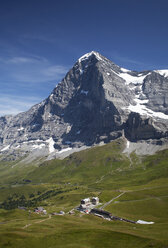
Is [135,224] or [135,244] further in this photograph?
[135,224]

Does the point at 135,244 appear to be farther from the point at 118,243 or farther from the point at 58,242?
the point at 58,242

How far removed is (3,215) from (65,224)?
233ft

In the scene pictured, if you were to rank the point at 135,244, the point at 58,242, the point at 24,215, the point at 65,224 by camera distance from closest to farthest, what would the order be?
the point at 135,244 → the point at 58,242 → the point at 65,224 → the point at 24,215

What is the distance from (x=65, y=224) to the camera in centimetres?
12388

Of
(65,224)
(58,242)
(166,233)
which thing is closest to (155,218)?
(166,233)

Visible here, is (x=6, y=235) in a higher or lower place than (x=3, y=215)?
higher

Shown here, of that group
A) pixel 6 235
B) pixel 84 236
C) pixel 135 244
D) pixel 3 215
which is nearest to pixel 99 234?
pixel 84 236

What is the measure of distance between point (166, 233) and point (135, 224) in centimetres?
3446

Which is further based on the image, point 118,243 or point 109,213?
point 109,213

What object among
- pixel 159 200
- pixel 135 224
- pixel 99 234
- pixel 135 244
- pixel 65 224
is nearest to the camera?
pixel 135 244

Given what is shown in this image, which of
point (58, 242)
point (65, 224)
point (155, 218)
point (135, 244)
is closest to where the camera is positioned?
point (135, 244)

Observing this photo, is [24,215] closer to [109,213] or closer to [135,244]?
[109,213]

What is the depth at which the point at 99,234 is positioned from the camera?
324 ft

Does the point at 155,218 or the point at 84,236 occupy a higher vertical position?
the point at 84,236
